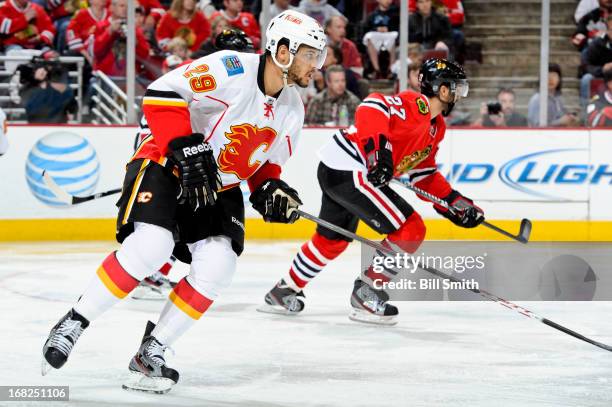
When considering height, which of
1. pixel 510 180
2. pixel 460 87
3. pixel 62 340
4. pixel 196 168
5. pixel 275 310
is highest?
pixel 196 168

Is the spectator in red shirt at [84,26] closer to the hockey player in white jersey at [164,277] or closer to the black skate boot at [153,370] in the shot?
the hockey player in white jersey at [164,277]

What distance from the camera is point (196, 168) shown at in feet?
10.5

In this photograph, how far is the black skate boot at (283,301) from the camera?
5.02 m

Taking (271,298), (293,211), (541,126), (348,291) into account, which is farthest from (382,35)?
(293,211)

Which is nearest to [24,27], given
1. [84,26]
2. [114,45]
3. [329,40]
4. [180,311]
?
[84,26]

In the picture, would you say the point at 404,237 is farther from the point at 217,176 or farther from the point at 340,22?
the point at 340,22

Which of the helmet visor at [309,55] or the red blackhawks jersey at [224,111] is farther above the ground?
the helmet visor at [309,55]

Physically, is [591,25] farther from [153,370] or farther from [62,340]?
[62,340]

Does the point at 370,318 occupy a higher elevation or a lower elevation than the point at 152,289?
higher

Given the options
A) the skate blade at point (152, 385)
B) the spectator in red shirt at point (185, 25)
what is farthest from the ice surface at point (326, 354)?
the spectator in red shirt at point (185, 25)

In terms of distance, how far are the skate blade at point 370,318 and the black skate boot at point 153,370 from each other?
5.13ft

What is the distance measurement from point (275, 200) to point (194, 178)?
485mm

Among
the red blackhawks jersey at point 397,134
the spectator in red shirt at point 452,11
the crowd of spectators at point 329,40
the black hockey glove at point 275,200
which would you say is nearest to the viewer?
the black hockey glove at point 275,200

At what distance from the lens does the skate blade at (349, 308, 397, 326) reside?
4824 mm
